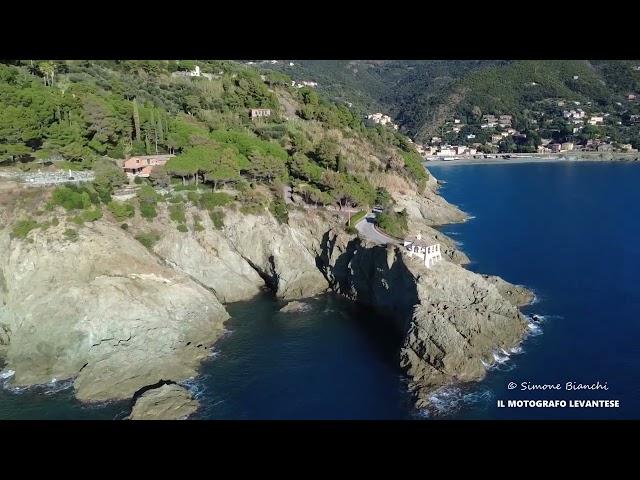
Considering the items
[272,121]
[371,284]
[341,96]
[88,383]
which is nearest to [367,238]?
[371,284]

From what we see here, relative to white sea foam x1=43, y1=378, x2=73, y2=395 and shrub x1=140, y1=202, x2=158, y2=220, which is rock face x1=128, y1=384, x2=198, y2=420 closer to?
white sea foam x1=43, y1=378, x2=73, y2=395

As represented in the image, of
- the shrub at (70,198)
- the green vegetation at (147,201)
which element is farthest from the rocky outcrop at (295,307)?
the shrub at (70,198)

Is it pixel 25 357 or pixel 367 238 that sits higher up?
pixel 367 238

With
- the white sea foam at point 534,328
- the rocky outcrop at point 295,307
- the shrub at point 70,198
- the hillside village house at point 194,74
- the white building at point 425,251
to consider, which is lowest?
the white sea foam at point 534,328

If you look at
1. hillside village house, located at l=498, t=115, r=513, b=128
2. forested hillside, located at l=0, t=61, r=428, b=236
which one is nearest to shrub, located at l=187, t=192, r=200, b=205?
forested hillside, located at l=0, t=61, r=428, b=236

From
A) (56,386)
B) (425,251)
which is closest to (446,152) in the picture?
(425,251)

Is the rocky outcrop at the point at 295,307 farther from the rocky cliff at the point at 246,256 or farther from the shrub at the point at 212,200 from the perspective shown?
the shrub at the point at 212,200
